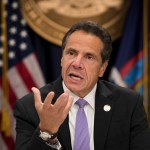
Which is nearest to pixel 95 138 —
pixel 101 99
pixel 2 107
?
pixel 101 99

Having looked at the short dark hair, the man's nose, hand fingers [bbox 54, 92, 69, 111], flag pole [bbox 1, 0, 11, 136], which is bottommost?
flag pole [bbox 1, 0, 11, 136]

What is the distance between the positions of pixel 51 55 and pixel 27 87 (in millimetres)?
481

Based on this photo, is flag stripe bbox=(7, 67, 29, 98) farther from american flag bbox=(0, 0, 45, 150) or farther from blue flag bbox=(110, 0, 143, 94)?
blue flag bbox=(110, 0, 143, 94)

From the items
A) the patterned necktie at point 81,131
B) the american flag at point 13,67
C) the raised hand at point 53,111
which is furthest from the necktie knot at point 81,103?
the american flag at point 13,67

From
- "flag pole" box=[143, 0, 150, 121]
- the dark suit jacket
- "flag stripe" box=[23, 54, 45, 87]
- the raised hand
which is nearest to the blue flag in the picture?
"flag pole" box=[143, 0, 150, 121]

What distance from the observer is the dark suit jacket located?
6.61 ft

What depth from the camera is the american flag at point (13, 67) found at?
4.51m

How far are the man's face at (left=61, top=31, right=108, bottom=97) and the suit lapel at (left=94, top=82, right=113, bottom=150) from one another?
154mm

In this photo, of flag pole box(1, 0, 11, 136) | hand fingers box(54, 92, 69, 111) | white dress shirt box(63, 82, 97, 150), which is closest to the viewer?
hand fingers box(54, 92, 69, 111)

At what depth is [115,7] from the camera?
457 cm

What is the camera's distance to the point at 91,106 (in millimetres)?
2145

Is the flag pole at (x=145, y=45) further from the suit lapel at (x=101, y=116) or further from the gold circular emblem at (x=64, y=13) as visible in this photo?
the suit lapel at (x=101, y=116)

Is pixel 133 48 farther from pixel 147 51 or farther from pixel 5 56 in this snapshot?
pixel 5 56

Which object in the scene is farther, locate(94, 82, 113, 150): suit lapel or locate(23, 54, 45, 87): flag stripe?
locate(23, 54, 45, 87): flag stripe
